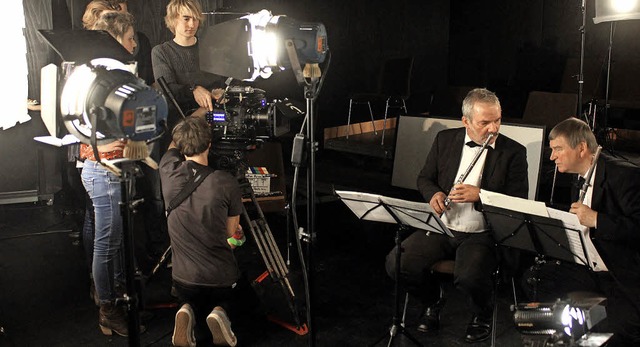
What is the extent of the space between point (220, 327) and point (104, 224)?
0.75 m

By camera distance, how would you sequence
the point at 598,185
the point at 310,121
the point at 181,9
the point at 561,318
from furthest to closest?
the point at 181,9
the point at 598,185
the point at 310,121
the point at 561,318

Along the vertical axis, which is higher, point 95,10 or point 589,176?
point 95,10

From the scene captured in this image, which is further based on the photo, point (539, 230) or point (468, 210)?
point (468, 210)

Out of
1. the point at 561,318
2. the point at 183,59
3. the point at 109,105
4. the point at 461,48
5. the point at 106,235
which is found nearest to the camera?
the point at 561,318

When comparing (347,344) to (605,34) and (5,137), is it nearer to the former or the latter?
(5,137)

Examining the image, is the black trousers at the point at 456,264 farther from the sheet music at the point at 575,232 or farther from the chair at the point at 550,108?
the chair at the point at 550,108

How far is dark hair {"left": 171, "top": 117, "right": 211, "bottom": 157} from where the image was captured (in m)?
3.18

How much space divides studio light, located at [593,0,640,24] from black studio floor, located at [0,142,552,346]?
2.67 meters

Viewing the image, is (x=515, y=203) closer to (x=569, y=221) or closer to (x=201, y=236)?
(x=569, y=221)

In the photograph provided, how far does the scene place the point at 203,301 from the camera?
A: 10.8 feet

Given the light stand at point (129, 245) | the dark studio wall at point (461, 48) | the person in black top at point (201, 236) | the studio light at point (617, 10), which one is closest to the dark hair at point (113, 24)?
the person in black top at point (201, 236)

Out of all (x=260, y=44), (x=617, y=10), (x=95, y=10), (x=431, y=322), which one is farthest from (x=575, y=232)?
(x=617, y=10)

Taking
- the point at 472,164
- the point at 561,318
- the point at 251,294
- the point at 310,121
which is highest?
the point at 310,121

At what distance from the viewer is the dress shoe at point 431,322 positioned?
347 cm
